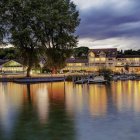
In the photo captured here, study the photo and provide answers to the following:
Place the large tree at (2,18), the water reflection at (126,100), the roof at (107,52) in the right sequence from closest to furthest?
the water reflection at (126,100), the large tree at (2,18), the roof at (107,52)

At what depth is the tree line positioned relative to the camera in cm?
6550

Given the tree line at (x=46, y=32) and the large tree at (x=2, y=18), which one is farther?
the tree line at (x=46, y=32)

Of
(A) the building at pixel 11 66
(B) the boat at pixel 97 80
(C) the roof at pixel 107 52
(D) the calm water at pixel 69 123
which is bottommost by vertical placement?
(D) the calm water at pixel 69 123

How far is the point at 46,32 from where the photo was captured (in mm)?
72938

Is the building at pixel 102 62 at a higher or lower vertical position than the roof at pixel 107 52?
lower

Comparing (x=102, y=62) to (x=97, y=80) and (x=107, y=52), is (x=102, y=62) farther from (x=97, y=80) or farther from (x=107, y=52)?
(x=97, y=80)

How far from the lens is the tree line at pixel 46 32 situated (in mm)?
65500

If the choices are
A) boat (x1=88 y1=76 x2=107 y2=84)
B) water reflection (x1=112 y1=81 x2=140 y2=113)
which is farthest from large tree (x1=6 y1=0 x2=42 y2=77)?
water reflection (x1=112 y1=81 x2=140 y2=113)

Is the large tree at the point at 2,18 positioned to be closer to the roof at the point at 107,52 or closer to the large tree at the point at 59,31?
the large tree at the point at 59,31

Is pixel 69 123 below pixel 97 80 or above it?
below

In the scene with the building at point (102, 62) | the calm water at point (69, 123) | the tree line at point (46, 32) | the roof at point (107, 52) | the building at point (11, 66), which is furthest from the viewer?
the roof at point (107, 52)

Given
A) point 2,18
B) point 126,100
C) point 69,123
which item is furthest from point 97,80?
point 69,123

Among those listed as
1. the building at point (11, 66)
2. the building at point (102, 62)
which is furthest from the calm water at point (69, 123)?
the building at point (102, 62)

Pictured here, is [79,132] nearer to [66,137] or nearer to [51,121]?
[66,137]
